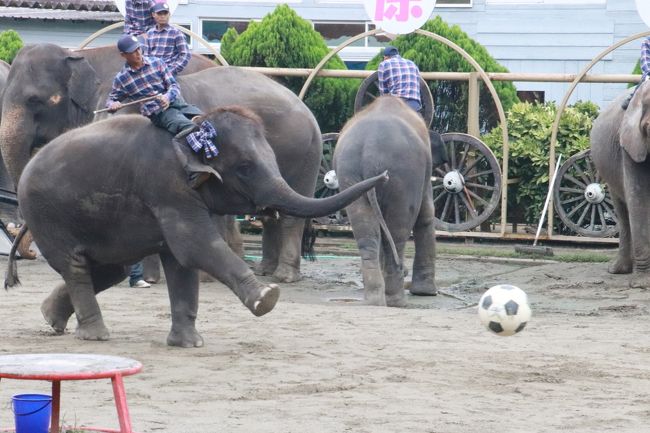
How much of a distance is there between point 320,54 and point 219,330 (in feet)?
32.3

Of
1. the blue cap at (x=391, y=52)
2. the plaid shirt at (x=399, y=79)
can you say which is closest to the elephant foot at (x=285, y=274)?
the plaid shirt at (x=399, y=79)

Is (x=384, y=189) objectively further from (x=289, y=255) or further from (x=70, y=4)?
(x=70, y=4)

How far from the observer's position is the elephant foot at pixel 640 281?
45.2ft

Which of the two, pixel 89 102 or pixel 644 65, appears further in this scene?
pixel 644 65

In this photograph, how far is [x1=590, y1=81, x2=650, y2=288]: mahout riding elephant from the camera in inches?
541

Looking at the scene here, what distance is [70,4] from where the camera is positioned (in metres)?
30.1

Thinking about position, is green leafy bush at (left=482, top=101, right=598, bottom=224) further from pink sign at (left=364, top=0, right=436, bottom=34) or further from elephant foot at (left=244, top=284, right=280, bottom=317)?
elephant foot at (left=244, top=284, right=280, bottom=317)

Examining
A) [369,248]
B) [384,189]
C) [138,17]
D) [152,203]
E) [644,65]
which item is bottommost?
[369,248]

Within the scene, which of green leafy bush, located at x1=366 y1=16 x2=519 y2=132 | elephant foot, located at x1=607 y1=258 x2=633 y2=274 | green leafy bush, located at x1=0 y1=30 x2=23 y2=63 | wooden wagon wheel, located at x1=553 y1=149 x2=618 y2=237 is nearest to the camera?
elephant foot, located at x1=607 y1=258 x2=633 y2=274

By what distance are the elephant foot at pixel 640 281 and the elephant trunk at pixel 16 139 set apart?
19.6 ft

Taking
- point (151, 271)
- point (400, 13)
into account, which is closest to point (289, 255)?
point (151, 271)

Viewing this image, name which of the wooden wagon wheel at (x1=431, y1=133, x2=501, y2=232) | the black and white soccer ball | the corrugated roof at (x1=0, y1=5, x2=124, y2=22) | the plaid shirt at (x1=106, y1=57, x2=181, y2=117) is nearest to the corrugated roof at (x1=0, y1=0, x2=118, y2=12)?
the corrugated roof at (x1=0, y1=5, x2=124, y2=22)

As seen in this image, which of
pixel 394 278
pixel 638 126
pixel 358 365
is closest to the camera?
pixel 358 365

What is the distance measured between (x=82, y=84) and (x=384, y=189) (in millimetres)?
3247
